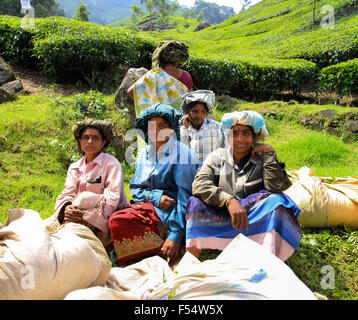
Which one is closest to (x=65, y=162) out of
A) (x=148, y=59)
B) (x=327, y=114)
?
(x=148, y=59)

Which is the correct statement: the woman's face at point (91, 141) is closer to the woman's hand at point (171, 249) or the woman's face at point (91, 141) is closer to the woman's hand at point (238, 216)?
the woman's hand at point (171, 249)

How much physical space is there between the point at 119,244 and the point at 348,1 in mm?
19841

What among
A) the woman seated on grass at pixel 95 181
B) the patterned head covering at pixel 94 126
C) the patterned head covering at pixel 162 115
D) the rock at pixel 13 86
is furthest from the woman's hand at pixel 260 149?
the rock at pixel 13 86

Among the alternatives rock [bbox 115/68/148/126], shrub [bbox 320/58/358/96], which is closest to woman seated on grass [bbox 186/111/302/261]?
rock [bbox 115/68/148/126]

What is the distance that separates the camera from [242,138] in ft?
8.29

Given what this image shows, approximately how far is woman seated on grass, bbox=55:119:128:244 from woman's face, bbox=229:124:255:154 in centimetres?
119

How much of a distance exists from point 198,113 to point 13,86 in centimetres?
501

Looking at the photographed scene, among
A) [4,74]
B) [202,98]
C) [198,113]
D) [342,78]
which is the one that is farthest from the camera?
[342,78]

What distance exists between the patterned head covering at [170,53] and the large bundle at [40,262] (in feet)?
Result: 10.1

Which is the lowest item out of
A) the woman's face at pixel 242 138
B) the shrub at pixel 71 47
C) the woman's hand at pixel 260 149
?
the woman's hand at pixel 260 149

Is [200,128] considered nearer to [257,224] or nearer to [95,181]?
[95,181]

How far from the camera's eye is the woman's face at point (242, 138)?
2529mm

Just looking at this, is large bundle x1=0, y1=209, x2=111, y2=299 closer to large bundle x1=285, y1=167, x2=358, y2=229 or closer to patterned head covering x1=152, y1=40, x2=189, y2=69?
large bundle x1=285, y1=167, x2=358, y2=229

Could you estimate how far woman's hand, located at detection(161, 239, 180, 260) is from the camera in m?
2.52
